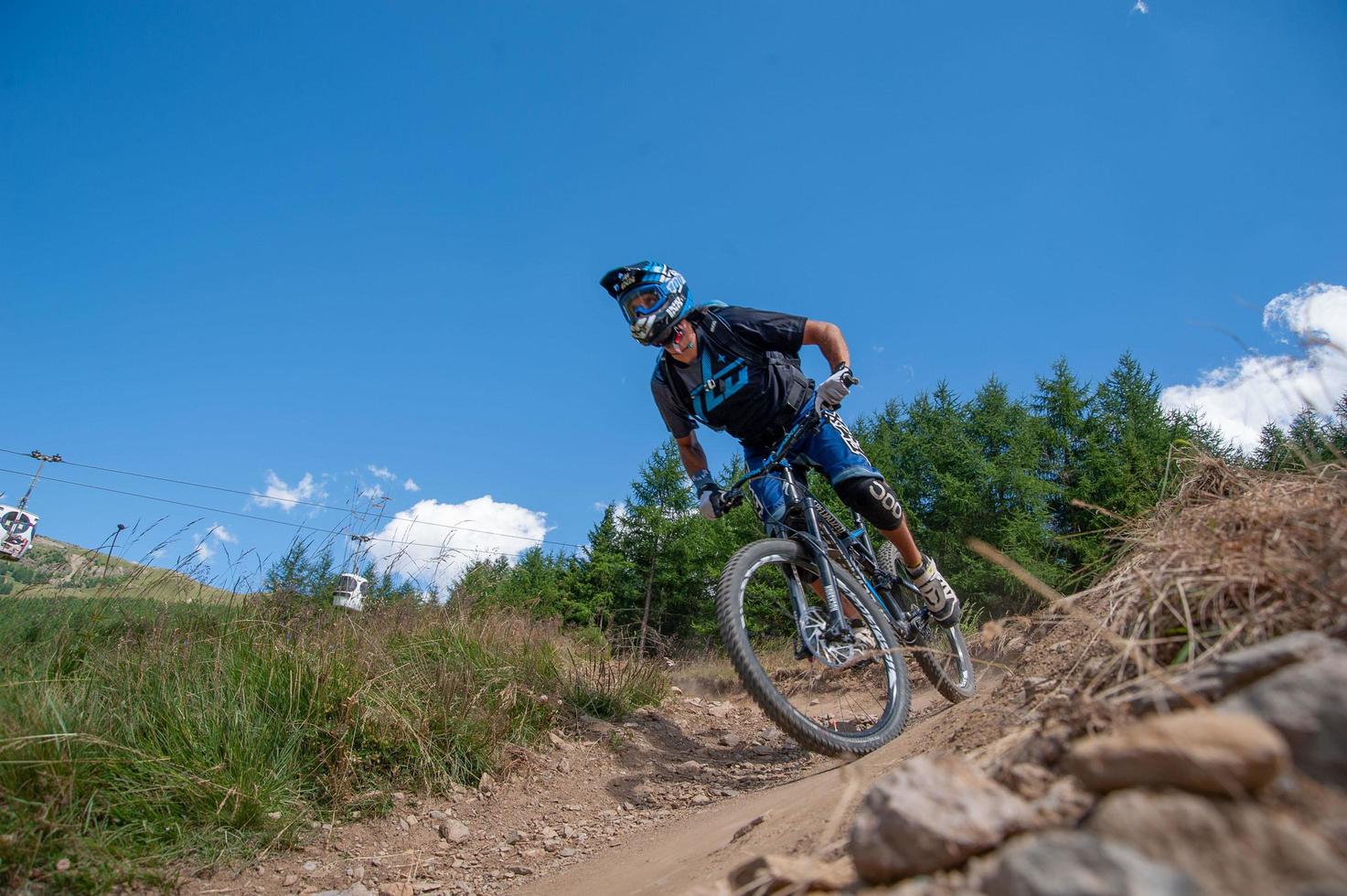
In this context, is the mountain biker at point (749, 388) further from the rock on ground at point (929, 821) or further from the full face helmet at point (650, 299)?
the rock on ground at point (929, 821)

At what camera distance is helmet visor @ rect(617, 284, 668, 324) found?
394 cm

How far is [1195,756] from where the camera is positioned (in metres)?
0.69

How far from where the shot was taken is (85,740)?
2.40 meters

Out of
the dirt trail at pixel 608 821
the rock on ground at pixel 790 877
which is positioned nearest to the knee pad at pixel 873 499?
the dirt trail at pixel 608 821

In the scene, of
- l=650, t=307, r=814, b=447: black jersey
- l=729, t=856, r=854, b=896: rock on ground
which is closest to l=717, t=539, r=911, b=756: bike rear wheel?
l=650, t=307, r=814, b=447: black jersey

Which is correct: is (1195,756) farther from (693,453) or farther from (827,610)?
(693,453)

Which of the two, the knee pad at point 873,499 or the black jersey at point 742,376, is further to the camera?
the black jersey at point 742,376

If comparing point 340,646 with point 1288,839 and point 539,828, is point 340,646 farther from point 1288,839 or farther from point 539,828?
point 1288,839

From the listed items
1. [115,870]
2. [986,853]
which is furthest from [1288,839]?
[115,870]

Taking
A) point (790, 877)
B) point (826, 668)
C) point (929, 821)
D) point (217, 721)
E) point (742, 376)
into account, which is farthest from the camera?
point (826, 668)

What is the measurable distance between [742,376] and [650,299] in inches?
27.3

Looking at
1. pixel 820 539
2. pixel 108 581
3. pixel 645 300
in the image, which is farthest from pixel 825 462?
pixel 108 581

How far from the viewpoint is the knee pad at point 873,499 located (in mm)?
3617

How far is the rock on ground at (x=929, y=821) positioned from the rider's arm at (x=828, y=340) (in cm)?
318
